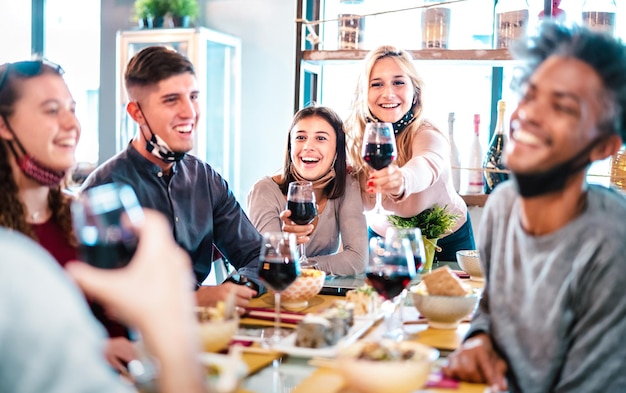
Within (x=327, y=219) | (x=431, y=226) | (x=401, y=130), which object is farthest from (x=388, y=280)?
(x=401, y=130)

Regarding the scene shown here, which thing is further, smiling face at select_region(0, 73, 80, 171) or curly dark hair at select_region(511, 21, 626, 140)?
smiling face at select_region(0, 73, 80, 171)

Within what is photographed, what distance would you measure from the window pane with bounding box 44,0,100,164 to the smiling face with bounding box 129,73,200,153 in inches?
143

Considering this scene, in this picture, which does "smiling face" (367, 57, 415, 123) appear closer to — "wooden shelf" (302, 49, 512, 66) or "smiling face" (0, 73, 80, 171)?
"wooden shelf" (302, 49, 512, 66)

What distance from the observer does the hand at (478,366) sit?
1376 millimetres

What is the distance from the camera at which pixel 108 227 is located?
1.01 metres

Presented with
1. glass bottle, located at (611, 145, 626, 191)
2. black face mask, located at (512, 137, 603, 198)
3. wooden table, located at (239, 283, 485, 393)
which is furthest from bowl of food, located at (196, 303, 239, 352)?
glass bottle, located at (611, 145, 626, 191)

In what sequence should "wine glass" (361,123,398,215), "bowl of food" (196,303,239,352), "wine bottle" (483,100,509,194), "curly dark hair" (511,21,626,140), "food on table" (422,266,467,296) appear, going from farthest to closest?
"wine bottle" (483,100,509,194)
"wine glass" (361,123,398,215)
"food on table" (422,266,467,296)
"bowl of food" (196,303,239,352)
"curly dark hair" (511,21,626,140)

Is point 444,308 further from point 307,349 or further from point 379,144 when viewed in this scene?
point 379,144

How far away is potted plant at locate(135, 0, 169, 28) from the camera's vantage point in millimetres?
5043

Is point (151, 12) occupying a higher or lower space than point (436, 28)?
higher

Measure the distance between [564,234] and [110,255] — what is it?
2.75ft

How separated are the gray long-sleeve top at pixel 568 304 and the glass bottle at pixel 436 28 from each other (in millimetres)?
2097

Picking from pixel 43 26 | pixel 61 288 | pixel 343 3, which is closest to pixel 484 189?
pixel 343 3

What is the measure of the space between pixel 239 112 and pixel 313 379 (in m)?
4.05
